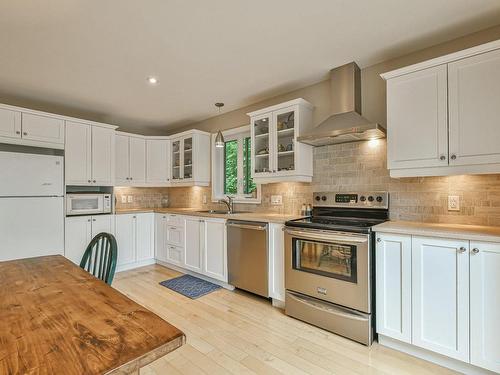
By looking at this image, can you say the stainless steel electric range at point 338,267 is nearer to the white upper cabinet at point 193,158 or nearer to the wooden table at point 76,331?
the wooden table at point 76,331

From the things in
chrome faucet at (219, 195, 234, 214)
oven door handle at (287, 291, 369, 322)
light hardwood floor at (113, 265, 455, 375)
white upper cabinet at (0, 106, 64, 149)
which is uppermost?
white upper cabinet at (0, 106, 64, 149)

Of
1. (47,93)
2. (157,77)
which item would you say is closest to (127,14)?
(157,77)

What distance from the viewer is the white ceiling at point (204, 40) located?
1.86m

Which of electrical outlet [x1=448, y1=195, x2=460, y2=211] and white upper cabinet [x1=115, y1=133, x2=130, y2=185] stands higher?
white upper cabinet [x1=115, y1=133, x2=130, y2=185]

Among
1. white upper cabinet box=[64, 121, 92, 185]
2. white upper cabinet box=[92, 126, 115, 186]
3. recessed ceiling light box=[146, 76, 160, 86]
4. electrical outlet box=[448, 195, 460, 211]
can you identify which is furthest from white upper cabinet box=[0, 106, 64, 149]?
electrical outlet box=[448, 195, 460, 211]

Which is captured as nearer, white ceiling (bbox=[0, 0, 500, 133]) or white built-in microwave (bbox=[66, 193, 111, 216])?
white ceiling (bbox=[0, 0, 500, 133])

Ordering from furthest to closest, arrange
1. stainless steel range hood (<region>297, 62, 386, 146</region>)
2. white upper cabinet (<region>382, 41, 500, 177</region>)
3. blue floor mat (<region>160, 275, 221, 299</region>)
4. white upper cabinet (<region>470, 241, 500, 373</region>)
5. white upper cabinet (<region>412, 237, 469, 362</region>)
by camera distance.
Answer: blue floor mat (<region>160, 275, 221, 299</region>), stainless steel range hood (<region>297, 62, 386, 146</region>), white upper cabinet (<region>382, 41, 500, 177</region>), white upper cabinet (<region>412, 237, 469, 362</region>), white upper cabinet (<region>470, 241, 500, 373</region>)

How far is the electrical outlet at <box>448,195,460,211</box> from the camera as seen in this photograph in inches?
87.6

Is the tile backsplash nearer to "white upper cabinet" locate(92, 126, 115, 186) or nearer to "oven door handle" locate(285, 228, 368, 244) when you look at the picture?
"oven door handle" locate(285, 228, 368, 244)

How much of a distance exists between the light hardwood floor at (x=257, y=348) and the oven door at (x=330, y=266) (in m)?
0.32

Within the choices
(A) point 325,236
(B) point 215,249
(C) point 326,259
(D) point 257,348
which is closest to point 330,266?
(C) point 326,259

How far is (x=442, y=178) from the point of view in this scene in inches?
90.4

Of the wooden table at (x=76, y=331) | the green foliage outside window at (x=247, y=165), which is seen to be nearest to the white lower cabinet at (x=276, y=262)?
the green foliage outside window at (x=247, y=165)

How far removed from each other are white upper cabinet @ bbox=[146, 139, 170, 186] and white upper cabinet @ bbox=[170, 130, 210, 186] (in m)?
0.21
